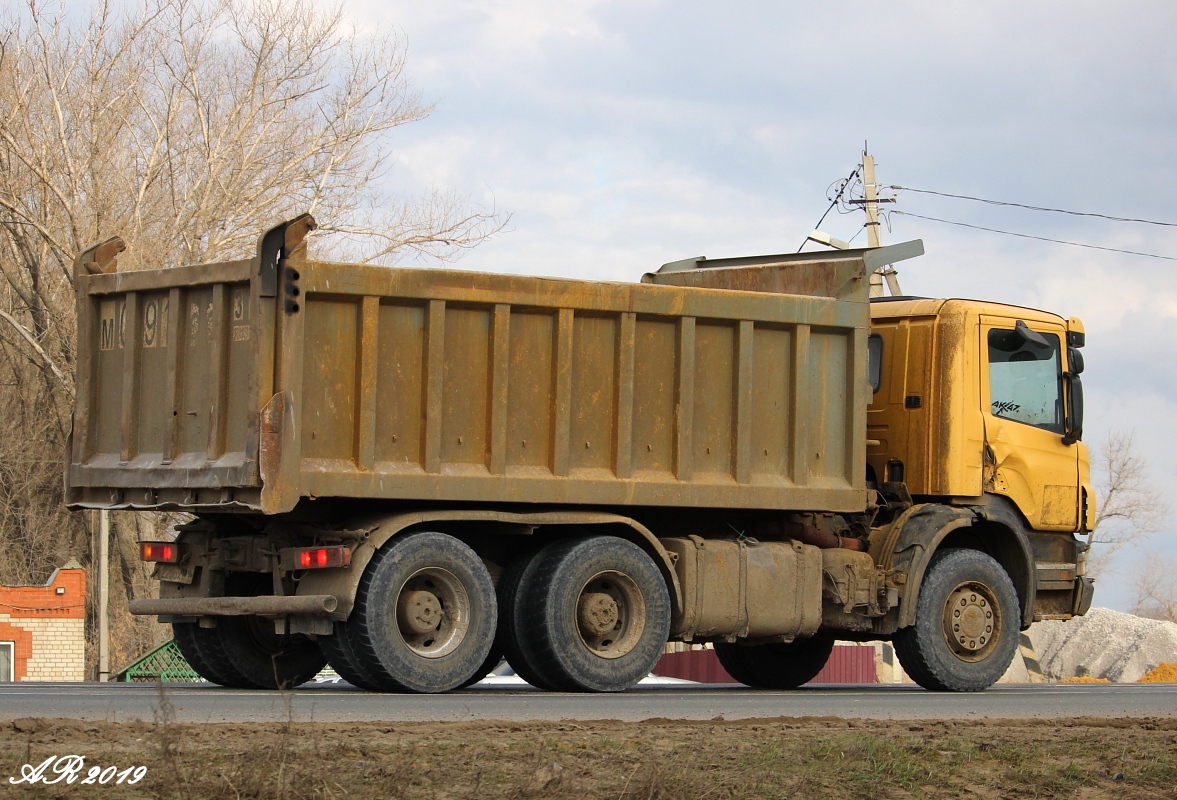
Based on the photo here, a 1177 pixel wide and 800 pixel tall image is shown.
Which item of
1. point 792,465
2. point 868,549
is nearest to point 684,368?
point 792,465

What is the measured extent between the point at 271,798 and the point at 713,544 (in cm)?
659

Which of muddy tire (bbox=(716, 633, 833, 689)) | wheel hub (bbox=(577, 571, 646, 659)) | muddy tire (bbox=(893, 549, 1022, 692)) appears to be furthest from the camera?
muddy tire (bbox=(716, 633, 833, 689))

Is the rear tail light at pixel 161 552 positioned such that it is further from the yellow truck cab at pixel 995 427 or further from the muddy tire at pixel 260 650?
the yellow truck cab at pixel 995 427

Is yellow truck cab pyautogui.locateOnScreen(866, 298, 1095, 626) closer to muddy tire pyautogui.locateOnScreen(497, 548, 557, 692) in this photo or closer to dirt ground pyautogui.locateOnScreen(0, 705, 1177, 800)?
muddy tire pyautogui.locateOnScreen(497, 548, 557, 692)

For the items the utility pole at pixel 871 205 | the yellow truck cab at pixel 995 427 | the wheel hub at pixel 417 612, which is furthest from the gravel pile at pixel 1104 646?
the wheel hub at pixel 417 612

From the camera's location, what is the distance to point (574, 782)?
6078 millimetres

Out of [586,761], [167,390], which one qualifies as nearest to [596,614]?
[167,390]

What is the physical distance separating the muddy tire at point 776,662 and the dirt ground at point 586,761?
6.04m

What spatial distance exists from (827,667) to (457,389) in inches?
900

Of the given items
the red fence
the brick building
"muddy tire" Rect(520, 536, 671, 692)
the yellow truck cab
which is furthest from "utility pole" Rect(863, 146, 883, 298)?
"muddy tire" Rect(520, 536, 671, 692)

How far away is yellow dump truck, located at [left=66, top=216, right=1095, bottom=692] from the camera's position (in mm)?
10414

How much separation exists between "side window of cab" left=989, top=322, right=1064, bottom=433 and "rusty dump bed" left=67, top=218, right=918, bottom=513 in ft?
4.82

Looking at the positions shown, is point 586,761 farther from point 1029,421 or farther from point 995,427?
point 1029,421

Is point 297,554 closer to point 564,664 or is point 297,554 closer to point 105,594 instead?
point 564,664
